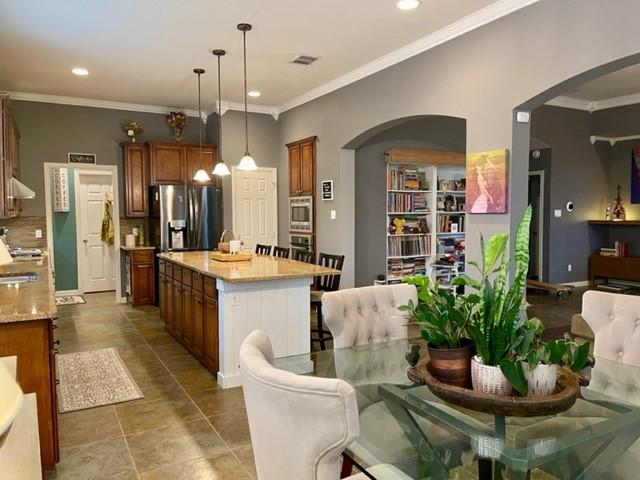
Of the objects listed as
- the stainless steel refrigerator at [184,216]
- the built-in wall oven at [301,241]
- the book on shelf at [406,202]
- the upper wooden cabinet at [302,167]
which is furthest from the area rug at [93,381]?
the book on shelf at [406,202]

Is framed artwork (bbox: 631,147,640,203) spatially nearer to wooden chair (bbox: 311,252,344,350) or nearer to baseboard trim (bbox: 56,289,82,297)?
wooden chair (bbox: 311,252,344,350)

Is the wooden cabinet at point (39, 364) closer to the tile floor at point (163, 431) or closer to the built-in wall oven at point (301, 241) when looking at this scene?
the tile floor at point (163, 431)

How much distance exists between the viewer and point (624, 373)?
6.88 feet

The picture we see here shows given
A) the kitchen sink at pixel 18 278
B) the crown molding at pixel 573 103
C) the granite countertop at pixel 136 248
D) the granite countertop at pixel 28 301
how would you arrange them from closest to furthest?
the granite countertop at pixel 28 301 → the kitchen sink at pixel 18 278 → the granite countertop at pixel 136 248 → the crown molding at pixel 573 103

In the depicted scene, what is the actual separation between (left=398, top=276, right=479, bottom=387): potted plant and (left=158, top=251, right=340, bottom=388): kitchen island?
6.69 feet

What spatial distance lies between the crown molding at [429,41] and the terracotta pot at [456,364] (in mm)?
2937

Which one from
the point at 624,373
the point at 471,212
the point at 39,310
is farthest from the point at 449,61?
the point at 39,310

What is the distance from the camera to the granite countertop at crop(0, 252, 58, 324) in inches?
89.7

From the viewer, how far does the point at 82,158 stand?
6.67 metres

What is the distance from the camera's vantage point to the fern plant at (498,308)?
143 centimetres

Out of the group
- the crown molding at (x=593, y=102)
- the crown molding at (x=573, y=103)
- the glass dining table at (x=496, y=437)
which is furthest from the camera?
the crown molding at (x=573, y=103)

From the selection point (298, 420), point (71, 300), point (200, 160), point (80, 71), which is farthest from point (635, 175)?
point (71, 300)

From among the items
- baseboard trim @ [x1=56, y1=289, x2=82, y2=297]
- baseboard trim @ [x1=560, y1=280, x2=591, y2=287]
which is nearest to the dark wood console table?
baseboard trim @ [x1=560, y1=280, x2=591, y2=287]

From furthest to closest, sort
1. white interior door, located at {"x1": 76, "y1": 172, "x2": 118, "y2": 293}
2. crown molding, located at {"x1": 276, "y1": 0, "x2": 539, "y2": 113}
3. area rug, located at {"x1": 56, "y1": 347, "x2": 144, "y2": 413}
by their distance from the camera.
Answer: white interior door, located at {"x1": 76, "y1": 172, "x2": 118, "y2": 293}
crown molding, located at {"x1": 276, "y1": 0, "x2": 539, "y2": 113}
area rug, located at {"x1": 56, "y1": 347, "x2": 144, "y2": 413}
